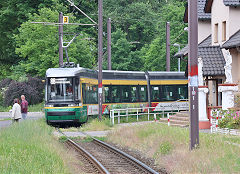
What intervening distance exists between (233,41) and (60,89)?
962 centimetres

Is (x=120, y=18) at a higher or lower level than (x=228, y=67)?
higher

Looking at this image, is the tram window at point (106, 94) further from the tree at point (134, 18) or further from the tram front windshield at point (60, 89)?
the tree at point (134, 18)

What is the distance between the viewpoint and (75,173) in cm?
1372

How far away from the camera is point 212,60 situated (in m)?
31.5

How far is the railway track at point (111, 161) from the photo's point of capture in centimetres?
1494

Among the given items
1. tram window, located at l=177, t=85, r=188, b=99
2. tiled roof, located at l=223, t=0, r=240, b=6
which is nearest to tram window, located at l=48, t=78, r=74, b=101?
tiled roof, located at l=223, t=0, r=240, b=6

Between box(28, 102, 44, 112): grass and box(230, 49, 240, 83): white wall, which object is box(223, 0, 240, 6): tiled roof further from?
box(28, 102, 44, 112): grass

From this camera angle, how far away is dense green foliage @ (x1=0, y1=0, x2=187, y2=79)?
54.2 meters

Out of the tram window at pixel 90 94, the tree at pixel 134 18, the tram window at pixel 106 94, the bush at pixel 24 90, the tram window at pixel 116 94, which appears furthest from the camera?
the tree at pixel 134 18

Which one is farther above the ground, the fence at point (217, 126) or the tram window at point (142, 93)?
the tram window at point (142, 93)

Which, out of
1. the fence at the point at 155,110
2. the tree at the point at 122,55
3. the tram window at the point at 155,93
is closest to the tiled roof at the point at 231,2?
the fence at the point at 155,110

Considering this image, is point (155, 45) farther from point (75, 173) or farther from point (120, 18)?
point (75, 173)

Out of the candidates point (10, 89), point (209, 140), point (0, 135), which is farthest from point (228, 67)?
point (10, 89)

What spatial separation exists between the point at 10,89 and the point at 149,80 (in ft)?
61.9
